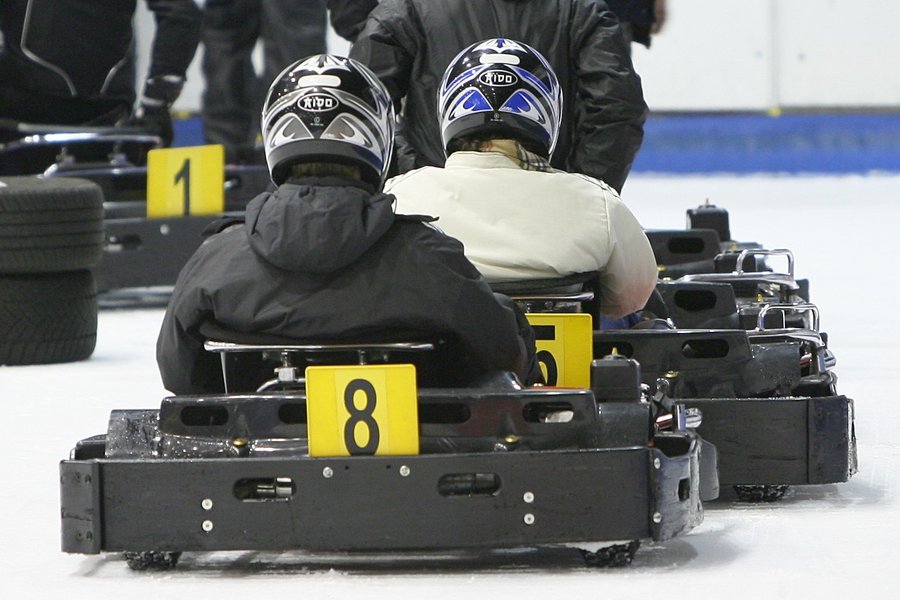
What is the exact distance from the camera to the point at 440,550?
114 inches

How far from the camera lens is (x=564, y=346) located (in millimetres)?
3178

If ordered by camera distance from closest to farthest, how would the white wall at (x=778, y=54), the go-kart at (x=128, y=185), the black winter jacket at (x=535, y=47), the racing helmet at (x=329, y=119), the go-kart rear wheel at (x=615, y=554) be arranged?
the go-kart rear wheel at (x=615, y=554)
the racing helmet at (x=329, y=119)
the black winter jacket at (x=535, y=47)
the go-kart at (x=128, y=185)
the white wall at (x=778, y=54)

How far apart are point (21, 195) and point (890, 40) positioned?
25.7 ft

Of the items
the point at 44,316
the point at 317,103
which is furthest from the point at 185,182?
the point at 317,103

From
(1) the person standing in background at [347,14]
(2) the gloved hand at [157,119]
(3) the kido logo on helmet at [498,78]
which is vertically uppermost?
(1) the person standing in background at [347,14]

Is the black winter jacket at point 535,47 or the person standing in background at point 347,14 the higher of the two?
the person standing in background at point 347,14

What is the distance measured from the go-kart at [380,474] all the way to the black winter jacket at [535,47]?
6.49 feet

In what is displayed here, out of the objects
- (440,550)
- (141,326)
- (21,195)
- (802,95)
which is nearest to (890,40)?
(802,95)

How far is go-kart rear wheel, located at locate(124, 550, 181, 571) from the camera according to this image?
282 cm

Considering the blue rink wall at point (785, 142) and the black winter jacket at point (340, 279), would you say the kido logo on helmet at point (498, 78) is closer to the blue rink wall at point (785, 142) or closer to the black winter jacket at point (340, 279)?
the black winter jacket at point (340, 279)

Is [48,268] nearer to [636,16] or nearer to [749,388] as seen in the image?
[636,16]

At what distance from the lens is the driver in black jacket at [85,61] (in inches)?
293

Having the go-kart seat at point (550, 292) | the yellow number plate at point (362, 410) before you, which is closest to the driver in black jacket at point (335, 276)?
the yellow number plate at point (362, 410)

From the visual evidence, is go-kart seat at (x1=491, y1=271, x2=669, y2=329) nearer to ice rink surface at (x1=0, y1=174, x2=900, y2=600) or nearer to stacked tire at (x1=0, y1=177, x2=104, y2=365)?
ice rink surface at (x1=0, y1=174, x2=900, y2=600)
